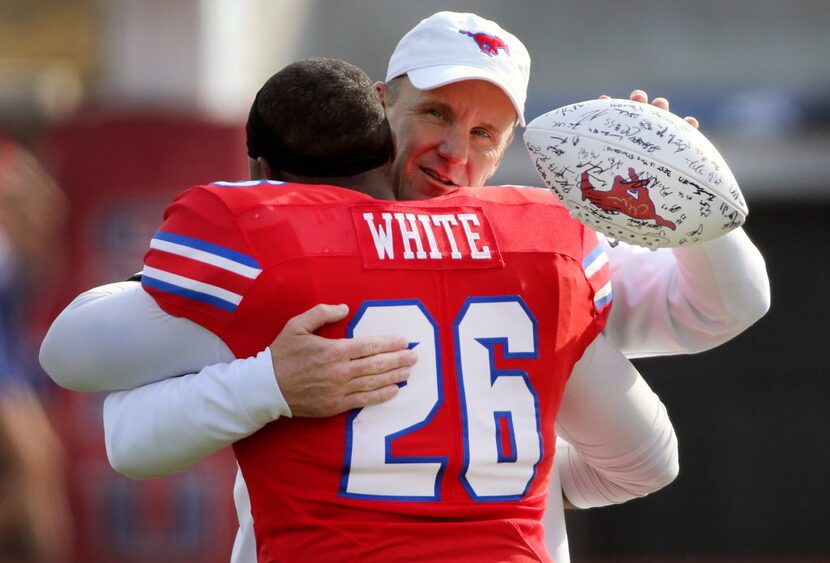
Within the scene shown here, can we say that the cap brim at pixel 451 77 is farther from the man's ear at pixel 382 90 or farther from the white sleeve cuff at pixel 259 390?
the white sleeve cuff at pixel 259 390

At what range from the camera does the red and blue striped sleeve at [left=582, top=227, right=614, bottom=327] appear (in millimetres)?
2463

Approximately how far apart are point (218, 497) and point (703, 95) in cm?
376

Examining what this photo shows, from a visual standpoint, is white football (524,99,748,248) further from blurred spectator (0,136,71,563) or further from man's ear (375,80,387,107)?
blurred spectator (0,136,71,563)

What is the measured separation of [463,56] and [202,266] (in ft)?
2.40

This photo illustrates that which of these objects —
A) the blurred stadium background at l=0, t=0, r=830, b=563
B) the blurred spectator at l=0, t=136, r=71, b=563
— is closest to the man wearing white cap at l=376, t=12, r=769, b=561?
the blurred stadium background at l=0, t=0, r=830, b=563

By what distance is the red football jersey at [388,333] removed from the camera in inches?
88.2

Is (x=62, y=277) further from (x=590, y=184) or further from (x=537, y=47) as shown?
(x=590, y=184)

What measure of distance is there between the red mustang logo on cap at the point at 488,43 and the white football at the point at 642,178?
379mm

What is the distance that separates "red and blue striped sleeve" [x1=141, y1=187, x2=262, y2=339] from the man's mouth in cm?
59

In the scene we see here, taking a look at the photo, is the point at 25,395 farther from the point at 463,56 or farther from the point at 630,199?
the point at 630,199

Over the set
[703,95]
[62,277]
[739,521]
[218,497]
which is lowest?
[739,521]

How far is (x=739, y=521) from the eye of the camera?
827cm

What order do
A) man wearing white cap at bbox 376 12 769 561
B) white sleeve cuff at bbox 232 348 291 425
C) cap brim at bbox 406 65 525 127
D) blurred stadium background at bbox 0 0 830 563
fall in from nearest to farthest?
white sleeve cuff at bbox 232 348 291 425 < man wearing white cap at bbox 376 12 769 561 < cap brim at bbox 406 65 525 127 < blurred stadium background at bbox 0 0 830 563

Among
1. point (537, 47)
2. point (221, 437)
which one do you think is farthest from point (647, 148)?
point (537, 47)
